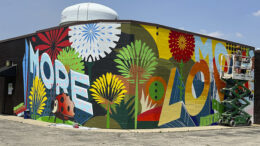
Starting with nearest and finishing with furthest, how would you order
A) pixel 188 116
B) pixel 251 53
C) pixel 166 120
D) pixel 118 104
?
pixel 118 104 < pixel 166 120 < pixel 188 116 < pixel 251 53

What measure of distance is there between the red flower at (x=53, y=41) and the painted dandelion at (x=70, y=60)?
38cm

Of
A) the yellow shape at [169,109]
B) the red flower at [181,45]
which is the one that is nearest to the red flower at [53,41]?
the red flower at [181,45]

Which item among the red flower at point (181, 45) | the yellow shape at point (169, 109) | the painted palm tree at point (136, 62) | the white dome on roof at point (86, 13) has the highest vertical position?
the white dome on roof at point (86, 13)

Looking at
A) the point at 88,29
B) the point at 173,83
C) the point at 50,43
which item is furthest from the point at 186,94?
the point at 50,43

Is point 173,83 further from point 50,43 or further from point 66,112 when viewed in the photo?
point 50,43

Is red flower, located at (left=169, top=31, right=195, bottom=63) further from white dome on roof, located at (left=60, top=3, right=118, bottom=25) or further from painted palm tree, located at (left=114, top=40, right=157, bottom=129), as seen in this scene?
white dome on roof, located at (left=60, top=3, right=118, bottom=25)

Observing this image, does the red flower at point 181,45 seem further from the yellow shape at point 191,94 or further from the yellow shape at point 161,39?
the yellow shape at point 191,94

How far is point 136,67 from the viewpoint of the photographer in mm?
16531

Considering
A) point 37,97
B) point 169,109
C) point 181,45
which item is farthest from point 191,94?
point 37,97

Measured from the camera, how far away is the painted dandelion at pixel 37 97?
19667mm

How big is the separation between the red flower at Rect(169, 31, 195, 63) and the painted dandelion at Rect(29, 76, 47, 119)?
898cm

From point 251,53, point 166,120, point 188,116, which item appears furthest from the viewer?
point 251,53

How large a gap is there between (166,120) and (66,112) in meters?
6.03

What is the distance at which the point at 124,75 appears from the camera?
53.6ft
